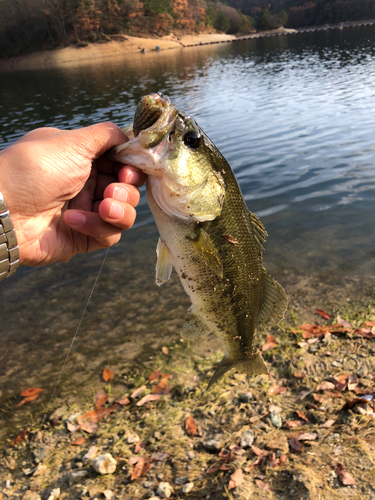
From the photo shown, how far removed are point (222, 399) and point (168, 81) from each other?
125 feet

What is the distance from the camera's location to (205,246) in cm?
248

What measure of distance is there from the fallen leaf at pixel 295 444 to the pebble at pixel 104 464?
180cm

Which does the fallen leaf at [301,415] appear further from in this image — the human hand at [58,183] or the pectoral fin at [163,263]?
the human hand at [58,183]

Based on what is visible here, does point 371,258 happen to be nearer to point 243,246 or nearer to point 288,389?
point 288,389

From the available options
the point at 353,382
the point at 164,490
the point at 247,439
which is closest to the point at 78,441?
the point at 164,490

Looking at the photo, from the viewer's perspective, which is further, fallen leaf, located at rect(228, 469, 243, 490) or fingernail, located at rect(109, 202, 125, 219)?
fallen leaf, located at rect(228, 469, 243, 490)

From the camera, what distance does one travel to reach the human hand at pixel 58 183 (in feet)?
8.81

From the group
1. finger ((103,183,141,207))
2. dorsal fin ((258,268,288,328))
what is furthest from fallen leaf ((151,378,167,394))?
finger ((103,183,141,207))

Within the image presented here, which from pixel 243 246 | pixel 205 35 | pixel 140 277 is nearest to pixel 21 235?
pixel 243 246

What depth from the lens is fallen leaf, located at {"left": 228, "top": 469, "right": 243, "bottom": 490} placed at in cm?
308

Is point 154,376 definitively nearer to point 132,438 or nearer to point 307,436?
point 132,438

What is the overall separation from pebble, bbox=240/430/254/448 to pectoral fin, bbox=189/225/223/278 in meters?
2.15

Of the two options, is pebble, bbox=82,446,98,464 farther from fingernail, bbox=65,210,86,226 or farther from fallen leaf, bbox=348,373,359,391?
fallen leaf, bbox=348,373,359,391

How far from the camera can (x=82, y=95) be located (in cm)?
3322
